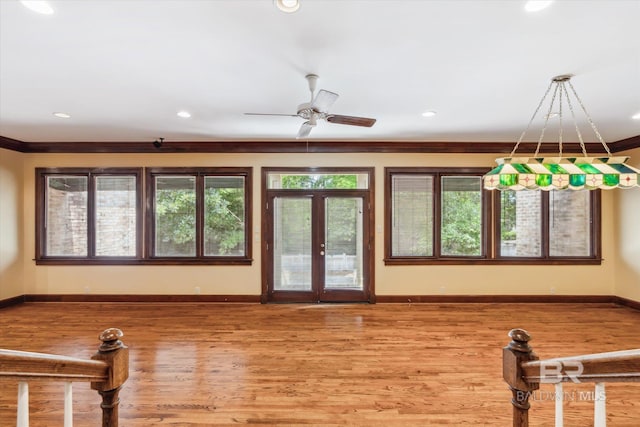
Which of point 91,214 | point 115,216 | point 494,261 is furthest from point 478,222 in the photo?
point 91,214

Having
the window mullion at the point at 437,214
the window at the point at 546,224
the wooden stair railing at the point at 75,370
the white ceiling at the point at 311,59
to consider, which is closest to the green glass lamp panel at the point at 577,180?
the white ceiling at the point at 311,59

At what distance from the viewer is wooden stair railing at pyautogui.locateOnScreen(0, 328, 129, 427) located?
0.86 meters

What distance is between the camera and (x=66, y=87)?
120 inches

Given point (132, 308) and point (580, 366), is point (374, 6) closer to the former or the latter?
point (580, 366)

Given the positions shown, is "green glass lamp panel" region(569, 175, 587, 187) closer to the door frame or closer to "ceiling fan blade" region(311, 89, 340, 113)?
"ceiling fan blade" region(311, 89, 340, 113)

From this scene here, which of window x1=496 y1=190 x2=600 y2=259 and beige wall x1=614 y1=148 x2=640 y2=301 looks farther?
window x1=496 y1=190 x2=600 y2=259

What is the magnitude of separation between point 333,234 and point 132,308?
356 cm

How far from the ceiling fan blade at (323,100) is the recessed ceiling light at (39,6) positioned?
183 centimetres

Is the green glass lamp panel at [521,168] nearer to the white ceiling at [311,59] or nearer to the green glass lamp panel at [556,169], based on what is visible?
the green glass lamp panel at [556,169]

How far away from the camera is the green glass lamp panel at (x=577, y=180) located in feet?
8.55

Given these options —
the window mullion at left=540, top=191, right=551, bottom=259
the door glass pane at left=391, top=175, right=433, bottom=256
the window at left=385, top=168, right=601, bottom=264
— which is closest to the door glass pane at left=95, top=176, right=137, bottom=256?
the window at left=385, top=168, right=601, bottom=264

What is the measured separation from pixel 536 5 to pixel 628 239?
17.1 ft

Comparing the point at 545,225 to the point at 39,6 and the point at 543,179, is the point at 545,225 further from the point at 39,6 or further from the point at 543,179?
the point at 39,6

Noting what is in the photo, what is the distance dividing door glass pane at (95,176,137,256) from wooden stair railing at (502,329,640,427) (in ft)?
19.0
